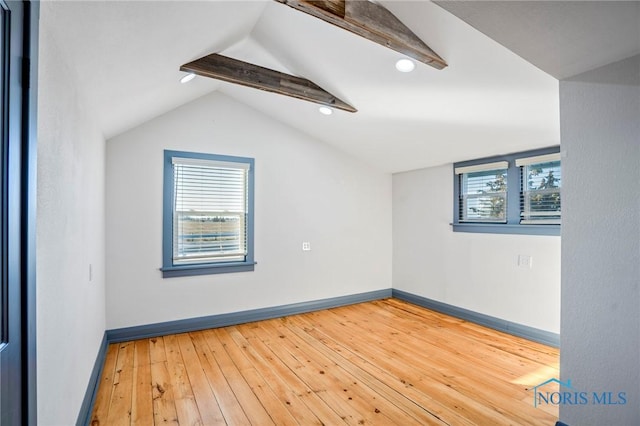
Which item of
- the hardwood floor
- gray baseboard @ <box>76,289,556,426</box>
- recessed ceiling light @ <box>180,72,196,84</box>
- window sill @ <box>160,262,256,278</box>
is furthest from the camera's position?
window sill @ <box>160,262,256,278</box>

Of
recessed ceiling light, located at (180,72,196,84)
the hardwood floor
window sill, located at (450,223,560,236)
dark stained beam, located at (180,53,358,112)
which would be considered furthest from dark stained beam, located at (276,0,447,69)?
the hardwood floor

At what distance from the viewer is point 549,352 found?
3.24 metres

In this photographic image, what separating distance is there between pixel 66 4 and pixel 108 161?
253cm

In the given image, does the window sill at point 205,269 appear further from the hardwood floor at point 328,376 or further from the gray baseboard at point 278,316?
the hardwood floor at point 328,376

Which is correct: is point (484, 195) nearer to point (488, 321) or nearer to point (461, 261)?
point (461, 261)

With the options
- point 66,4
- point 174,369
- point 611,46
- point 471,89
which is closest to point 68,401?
point 174,369

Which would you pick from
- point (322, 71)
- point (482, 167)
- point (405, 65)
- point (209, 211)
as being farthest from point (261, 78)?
point (482, 167)

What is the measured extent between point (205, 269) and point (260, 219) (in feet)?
3.05

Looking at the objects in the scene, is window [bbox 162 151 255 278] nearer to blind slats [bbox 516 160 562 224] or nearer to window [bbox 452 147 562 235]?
window [bbox 452 147 562 235]

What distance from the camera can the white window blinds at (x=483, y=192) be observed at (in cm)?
394

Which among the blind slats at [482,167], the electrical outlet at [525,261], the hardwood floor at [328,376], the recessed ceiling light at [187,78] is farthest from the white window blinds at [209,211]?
the electrical outlet at [525,261]

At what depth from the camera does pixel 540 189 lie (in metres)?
3.54

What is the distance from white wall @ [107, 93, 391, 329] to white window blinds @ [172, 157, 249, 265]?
186 mm

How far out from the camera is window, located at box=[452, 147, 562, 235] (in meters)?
3.44
